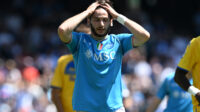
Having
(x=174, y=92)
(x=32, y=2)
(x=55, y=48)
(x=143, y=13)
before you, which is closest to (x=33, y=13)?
(x=32, y=2)

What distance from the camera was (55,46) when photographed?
17.0m

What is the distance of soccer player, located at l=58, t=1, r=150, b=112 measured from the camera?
630 centimetres

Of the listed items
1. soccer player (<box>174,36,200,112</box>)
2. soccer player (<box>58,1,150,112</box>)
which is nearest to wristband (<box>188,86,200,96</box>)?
soccer player (<box>174,36,200,112</box>)

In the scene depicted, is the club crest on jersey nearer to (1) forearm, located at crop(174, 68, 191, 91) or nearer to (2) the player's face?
(2) the player's face

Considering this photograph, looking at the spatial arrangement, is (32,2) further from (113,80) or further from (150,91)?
(113,80)

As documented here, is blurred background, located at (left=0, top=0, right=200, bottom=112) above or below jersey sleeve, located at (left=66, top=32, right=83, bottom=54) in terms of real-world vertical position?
below

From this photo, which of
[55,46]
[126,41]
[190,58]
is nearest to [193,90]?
[190,58]

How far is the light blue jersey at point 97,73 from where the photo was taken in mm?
6297

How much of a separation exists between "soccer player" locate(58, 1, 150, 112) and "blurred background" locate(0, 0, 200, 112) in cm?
401

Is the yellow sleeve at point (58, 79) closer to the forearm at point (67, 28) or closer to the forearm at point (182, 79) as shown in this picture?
the forearm at point (67, 28)

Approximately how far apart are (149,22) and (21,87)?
665 centimetres

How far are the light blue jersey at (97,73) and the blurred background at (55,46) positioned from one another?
13.1ft

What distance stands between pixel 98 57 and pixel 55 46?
421 inches

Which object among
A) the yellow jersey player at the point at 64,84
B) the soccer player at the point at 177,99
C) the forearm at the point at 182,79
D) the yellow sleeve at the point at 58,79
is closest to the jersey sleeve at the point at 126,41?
the forearm at the point at 182,79
